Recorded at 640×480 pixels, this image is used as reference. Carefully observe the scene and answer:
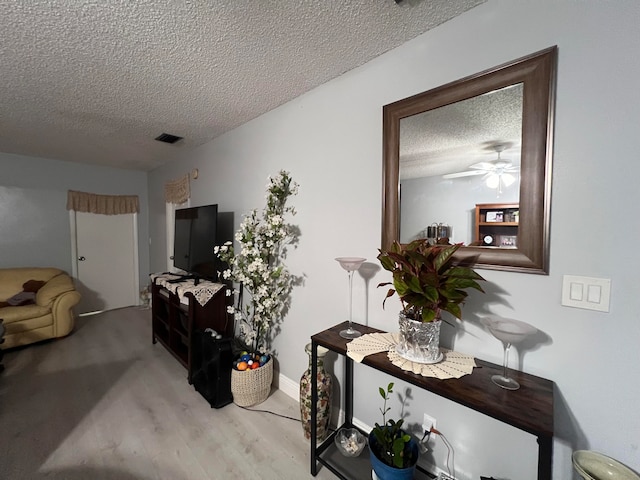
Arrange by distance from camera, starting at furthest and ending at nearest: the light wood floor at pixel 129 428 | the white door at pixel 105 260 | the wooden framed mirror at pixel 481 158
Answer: the white door at pixel 105 260 → the light wood floor at pixel 129 428 → the wooden framed mirror at pixel 481 158

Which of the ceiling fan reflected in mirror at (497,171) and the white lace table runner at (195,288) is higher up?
the ceiling fan reflected in mirror at (497,171)

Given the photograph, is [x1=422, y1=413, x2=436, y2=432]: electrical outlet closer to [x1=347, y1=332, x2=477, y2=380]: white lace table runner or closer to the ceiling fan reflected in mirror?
[x1=347, y1=332, x2=477, y2=380]: white lace table runner

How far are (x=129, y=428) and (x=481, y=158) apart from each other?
269cm

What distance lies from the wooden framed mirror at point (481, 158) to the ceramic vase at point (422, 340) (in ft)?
1.23

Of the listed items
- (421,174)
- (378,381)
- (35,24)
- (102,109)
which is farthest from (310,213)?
(102,109)

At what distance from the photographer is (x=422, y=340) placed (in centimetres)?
112

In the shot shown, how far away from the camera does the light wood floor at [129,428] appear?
142cm

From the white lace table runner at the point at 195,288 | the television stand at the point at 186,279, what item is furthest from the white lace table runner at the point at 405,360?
the television stand at the point at 186,279

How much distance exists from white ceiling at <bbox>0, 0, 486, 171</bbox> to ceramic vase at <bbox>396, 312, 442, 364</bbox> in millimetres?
1431

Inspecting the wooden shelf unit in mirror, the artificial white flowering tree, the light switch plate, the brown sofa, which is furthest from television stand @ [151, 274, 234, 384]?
the light switch plate

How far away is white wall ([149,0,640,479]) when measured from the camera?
88 centimetres

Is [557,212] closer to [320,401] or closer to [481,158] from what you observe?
[481,158]

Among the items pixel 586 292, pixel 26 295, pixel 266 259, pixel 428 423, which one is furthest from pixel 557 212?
pixel 26 295

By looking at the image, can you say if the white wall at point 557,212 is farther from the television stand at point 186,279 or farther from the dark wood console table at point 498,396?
the television stand at point 186,279
